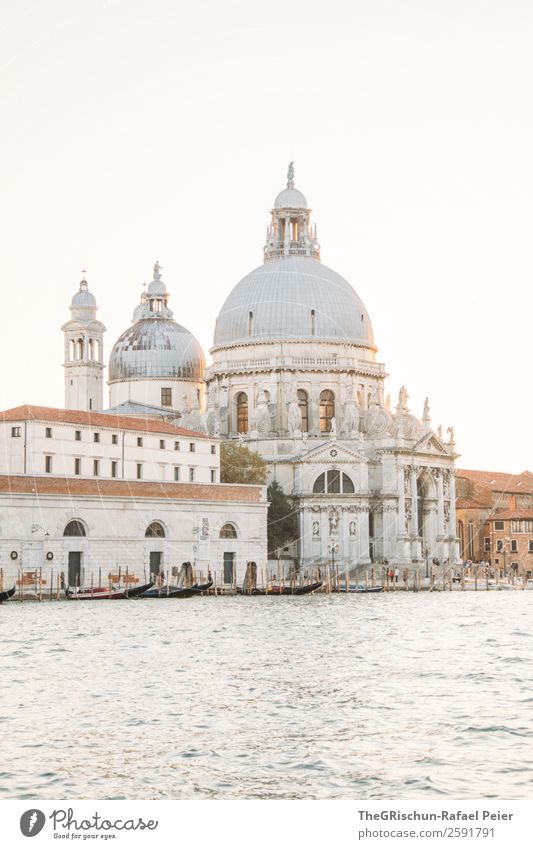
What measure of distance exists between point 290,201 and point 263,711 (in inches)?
2357

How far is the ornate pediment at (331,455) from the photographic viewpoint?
65.4 metres

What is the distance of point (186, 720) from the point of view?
57.4 feet

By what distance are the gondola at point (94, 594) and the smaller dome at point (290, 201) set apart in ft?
115

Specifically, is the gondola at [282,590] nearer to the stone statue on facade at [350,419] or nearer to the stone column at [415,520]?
the stone column at [415,520]

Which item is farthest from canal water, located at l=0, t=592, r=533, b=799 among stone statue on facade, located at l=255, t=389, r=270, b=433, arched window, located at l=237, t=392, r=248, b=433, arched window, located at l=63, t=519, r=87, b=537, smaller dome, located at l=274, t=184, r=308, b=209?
smaller dome, located at l=274, t=184, r=308, b=209

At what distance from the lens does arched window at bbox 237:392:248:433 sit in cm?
7156

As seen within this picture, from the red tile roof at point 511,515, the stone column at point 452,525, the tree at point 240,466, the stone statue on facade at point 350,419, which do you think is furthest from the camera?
the red tile roof at point 511,515

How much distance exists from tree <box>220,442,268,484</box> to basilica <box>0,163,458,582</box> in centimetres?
183

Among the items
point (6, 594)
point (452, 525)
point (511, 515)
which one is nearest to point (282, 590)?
point (6, 594)

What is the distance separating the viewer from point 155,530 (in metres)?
50.9

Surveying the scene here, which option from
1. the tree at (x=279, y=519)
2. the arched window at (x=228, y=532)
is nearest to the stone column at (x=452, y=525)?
the tree at (x=279, y=519)

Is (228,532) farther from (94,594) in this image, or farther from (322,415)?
(322,415)

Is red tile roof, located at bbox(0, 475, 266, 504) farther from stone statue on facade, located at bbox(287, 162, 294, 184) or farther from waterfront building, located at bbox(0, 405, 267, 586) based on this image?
stone statue on facade, located at bbox(287, 162, 294, 184)
